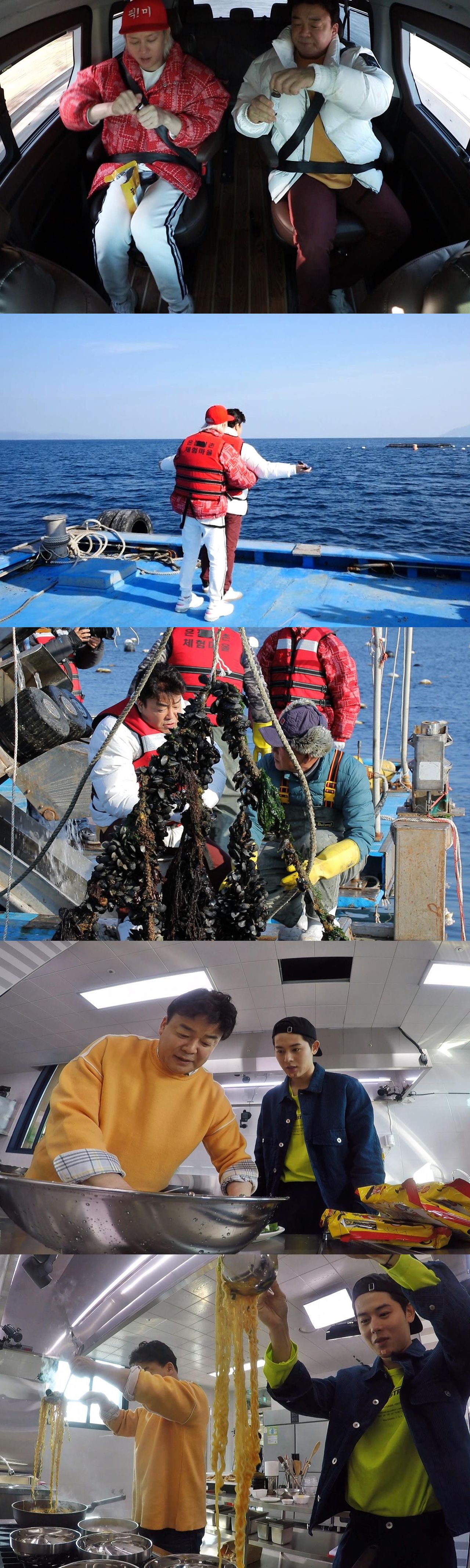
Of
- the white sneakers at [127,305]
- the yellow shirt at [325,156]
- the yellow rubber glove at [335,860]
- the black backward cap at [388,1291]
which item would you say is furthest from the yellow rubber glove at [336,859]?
the yellow shirt at [325,156]

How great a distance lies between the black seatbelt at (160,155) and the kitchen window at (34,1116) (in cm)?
144

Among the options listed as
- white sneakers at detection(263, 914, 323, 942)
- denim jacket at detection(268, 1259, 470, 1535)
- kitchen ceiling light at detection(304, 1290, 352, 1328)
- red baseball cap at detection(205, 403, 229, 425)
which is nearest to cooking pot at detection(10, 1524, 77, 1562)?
denim jacket at detection(268, 1259, 470, 1535)

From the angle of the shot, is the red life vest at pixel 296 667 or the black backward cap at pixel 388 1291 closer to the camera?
the black backward cap at pixel 388 1291

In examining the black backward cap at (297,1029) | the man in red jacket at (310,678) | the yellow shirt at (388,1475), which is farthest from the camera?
the man in red jacket at (310,678)

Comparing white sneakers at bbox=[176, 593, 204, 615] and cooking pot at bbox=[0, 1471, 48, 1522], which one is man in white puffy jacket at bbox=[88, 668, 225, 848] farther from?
cooking pot at bbox=[0, 1471, 48, 1522]

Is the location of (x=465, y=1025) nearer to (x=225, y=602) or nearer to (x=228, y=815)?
(x=228, y=815)

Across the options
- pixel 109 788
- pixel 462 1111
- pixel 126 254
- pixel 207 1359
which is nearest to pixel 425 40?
pixel 126 254

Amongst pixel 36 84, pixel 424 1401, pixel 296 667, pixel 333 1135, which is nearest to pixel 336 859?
pixel 296 667

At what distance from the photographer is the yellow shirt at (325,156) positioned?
73.8 inches

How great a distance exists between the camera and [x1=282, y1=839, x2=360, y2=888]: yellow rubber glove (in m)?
2.32

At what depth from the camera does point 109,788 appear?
2.27 m

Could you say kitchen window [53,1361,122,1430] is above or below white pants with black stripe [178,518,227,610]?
below

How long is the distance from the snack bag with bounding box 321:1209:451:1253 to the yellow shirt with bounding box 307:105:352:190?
1.62m

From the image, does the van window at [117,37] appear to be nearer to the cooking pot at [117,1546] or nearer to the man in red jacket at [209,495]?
the man in red jacket at [209,495]
